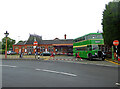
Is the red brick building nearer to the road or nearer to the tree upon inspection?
the tree

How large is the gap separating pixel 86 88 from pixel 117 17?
2018 cm

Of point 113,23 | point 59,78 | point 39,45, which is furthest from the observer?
point 39,45

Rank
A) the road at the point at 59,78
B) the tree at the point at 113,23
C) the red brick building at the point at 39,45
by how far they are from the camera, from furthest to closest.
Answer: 1. the red brick building at the point at 39,45
2. the tree at the point at 113,23
3. the road at the point at 59,78

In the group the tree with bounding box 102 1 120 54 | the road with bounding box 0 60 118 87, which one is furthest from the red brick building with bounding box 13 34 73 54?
the road with bounding box 0 60 118 87

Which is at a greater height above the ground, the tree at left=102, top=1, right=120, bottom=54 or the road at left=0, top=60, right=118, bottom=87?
the tree at left=102, top=1, right=120, bottom=54

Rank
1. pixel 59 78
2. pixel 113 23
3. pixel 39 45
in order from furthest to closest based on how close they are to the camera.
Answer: pixel 39 45, pixel 113 23, pixel 59 78

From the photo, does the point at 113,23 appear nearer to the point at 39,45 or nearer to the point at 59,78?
the point at 59,78

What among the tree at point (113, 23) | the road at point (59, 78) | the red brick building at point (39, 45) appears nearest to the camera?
the road at point (59, 78)

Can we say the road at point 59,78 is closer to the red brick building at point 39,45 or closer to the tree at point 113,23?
the tree at point 113,23

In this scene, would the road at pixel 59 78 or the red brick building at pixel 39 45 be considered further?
the red brick building at pixel 39 45

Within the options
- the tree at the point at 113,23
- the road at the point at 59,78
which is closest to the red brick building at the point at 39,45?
the tree at the point at 113,23

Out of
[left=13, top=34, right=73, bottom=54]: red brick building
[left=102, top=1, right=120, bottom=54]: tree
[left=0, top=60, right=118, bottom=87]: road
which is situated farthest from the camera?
[left=13, top=34, right=73, bottom=54]: red brick building

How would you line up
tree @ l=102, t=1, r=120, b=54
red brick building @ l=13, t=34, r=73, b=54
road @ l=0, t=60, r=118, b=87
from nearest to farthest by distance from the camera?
road @ l=0, t=60, r=118, b=87, tree @ l=102, t=1, r=120, b=54, red brick building @ l=13, t=34, r=73, b=54

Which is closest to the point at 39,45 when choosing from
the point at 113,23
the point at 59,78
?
the point at 113,23
